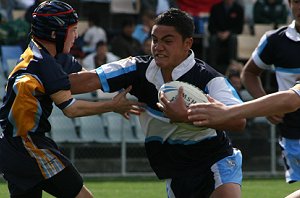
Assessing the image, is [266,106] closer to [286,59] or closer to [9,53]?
[286,59]

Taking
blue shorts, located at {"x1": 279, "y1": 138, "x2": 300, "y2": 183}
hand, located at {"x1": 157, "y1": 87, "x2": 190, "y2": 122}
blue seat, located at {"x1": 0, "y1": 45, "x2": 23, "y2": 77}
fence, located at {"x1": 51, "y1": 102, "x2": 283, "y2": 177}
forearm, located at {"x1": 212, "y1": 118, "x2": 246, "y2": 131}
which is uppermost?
hand, located at {"x1": 157, "y1": 87, "x2": 190, "y2": 122}

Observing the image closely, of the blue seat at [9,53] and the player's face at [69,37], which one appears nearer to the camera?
the player's face at [69,37]

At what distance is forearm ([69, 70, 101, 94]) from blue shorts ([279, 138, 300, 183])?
2.14 meters

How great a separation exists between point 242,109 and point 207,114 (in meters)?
0.23

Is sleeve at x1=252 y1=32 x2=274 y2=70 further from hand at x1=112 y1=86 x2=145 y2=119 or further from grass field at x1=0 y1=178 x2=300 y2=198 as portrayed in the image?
grass field at x1=0 y1=178 x2=300 y2=198

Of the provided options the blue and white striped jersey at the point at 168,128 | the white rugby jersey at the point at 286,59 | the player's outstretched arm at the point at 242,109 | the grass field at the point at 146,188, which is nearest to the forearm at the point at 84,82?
the blue and white striped jersey at the point at 168,128

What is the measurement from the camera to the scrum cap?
6.68 metres

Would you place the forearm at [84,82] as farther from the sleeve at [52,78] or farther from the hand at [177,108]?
the hand at [177,108]

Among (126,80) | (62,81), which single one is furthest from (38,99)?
(126,80)

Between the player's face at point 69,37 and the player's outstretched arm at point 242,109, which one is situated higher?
the player's outstretched arm at point 242,109

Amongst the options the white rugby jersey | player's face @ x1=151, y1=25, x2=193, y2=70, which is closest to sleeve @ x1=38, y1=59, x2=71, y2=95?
player's face @ x1=151, y1=25, x2=193, y2=70

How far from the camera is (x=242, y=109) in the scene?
5.07 m

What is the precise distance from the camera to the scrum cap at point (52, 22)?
6680mm

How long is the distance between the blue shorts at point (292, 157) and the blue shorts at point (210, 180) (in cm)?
139
